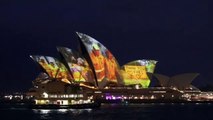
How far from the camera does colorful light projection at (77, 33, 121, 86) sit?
11568 centimetres

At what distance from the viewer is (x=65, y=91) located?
311 ft

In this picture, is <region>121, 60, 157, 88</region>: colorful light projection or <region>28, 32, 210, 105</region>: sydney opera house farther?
<region>121, 60, 157, 88</region>: colorful light projection

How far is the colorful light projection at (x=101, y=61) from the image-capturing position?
115675 millimetres

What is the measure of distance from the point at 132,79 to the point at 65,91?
42340 mm

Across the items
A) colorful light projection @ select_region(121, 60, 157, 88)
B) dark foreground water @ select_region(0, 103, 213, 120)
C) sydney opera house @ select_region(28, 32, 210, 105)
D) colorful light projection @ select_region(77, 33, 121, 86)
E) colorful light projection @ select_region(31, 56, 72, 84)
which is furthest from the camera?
colorful light projection @ select_region(121, 60, 157, 88)

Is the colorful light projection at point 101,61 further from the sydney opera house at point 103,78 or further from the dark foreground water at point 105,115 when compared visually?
the dark foreground water at point 105,115

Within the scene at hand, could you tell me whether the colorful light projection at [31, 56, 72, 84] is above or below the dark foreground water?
above

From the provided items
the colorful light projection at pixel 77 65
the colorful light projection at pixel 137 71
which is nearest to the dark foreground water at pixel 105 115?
the colorful light projection at pixel 77 65

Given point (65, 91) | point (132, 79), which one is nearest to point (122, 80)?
point (132, 79)

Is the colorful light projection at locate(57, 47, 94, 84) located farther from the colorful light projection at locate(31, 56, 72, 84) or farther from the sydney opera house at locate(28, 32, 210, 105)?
the colorful light projection at locate(31, 56, 72, 84)

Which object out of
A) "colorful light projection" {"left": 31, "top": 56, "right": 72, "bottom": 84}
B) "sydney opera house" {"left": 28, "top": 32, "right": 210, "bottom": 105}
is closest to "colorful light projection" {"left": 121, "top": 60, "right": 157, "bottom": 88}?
"sydney opera house" {"left": 28, "top": 32, "right": 210, "bottom": 105}

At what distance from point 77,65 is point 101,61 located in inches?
252

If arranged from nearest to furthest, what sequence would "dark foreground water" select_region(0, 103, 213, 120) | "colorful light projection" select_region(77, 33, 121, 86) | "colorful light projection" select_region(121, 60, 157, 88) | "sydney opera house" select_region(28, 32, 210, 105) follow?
1. "dark foreground water" select_region(0, 103, 213, 120)
2. "sydney opera house" select_region(28, 32, 210, 105)
3. "colorful light projection" select_region(77, 33, 121, 86)
4. "colorful light projection" select_region(121, 60, 157, 88)

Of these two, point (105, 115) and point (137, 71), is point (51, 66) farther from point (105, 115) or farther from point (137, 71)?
point (105, 115)
